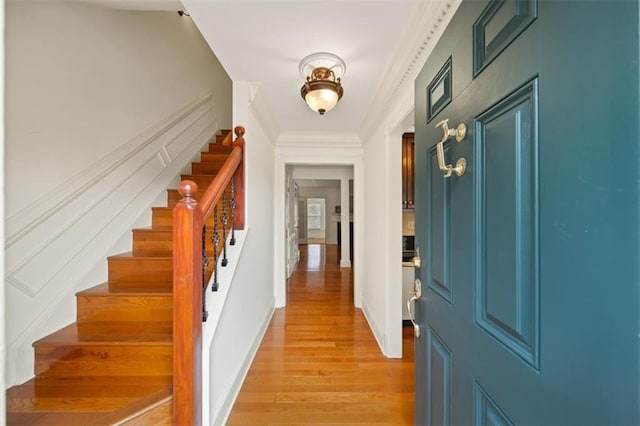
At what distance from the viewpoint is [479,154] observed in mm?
715

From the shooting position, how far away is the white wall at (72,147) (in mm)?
1393

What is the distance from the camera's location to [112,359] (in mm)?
1398

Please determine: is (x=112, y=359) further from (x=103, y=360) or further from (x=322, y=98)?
(x=322, y=98)

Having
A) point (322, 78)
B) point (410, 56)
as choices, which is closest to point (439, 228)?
point (410, 56)

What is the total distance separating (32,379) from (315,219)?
31.8 feet

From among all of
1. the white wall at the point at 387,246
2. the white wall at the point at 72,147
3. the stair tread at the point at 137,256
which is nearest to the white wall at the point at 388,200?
the white wall at the point at 387,246

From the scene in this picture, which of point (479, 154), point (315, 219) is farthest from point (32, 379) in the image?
point (315, 219)

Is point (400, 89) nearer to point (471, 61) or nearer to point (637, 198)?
point (471, 61)

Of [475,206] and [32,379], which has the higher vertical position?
[475,206]

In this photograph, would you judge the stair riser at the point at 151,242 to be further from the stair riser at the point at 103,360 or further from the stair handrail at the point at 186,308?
the stair handrail at the point at 186,308

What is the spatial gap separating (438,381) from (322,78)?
1735mm

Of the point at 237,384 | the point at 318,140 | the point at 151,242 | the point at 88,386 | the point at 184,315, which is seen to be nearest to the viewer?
the point at 184,315

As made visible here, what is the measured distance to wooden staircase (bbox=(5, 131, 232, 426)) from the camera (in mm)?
1187

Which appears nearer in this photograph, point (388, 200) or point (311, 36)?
point (311, 36)
